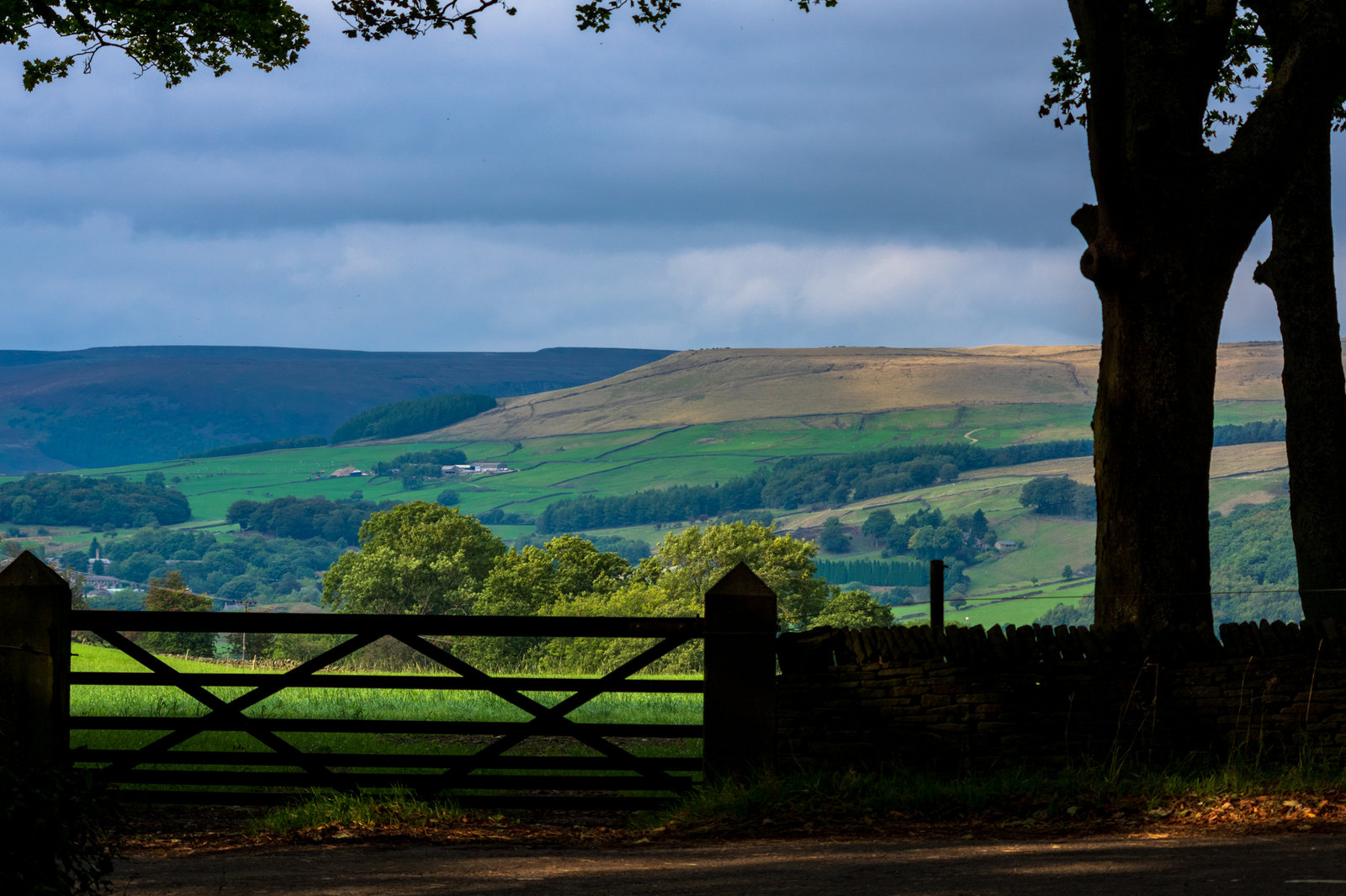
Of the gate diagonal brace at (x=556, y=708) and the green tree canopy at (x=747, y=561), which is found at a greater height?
the gate diagonal brace at (x=556, y=708)

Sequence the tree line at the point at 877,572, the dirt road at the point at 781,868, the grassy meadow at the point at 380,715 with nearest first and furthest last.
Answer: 1. the dirt road at the point at 781,868
2. the grassy meadow at the point at 380,715
3. the tree line at the point at 877,572

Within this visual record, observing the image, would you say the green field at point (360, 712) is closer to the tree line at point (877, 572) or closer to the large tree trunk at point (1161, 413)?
the large tree trunk at point (1161, 413)

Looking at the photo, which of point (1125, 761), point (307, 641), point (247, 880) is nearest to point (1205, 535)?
point (1125, 761)

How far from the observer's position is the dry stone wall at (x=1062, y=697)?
8008 millimetres

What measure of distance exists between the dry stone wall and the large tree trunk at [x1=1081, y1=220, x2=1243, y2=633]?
1.06 m

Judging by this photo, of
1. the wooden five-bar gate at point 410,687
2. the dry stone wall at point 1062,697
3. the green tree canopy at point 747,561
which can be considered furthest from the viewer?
the green tree canopy at point 747,561

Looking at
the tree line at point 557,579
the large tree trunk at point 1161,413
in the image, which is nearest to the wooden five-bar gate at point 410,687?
the large tree trunk at point 1161,413

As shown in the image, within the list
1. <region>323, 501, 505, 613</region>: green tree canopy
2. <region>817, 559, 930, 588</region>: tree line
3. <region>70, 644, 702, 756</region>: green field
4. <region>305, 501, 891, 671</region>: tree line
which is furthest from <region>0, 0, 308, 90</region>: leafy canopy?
<region>817, 559, 930, 588</region>: tree line

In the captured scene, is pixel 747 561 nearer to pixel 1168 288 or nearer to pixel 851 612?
pixel 851 612

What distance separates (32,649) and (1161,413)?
827 centimetres

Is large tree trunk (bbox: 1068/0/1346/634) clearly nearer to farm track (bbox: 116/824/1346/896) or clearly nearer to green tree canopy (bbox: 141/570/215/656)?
farm track (bbox: 116/824/1346/896)

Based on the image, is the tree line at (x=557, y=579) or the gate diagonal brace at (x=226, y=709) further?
the tree line at (x=557, y=579)

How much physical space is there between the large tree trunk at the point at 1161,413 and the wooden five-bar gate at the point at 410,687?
3056mm

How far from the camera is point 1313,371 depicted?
43.3 ft
